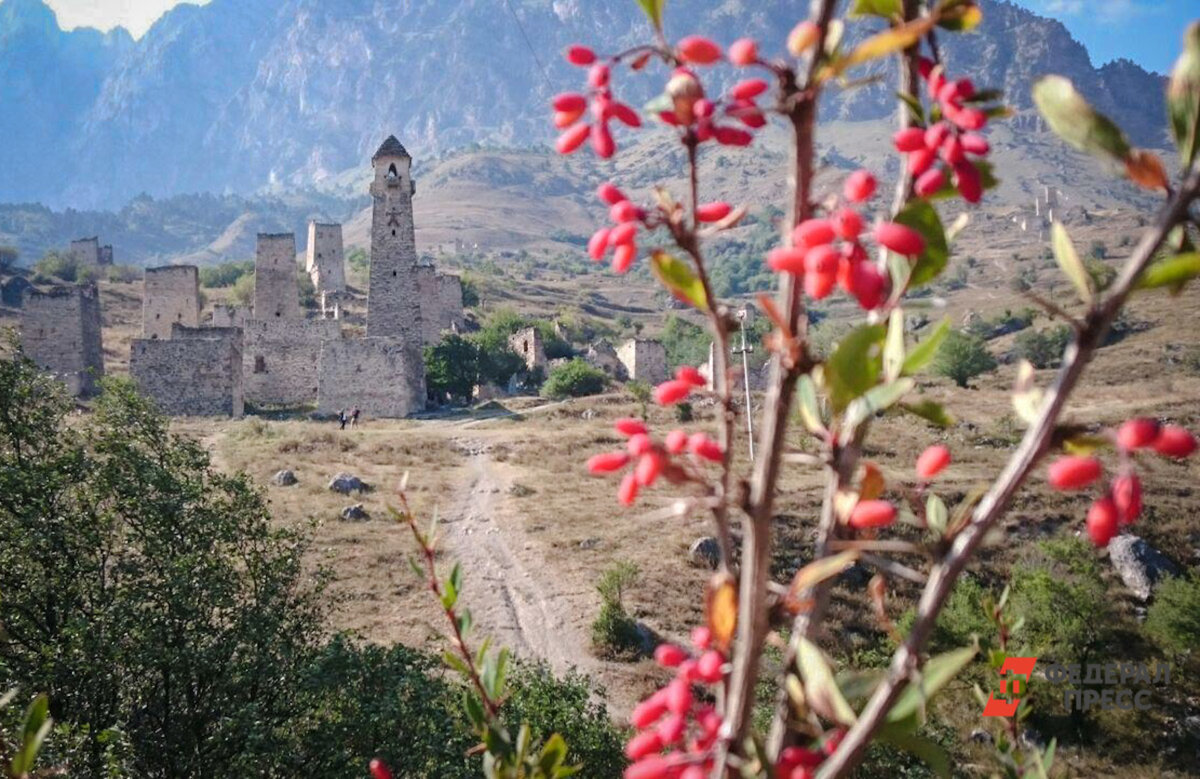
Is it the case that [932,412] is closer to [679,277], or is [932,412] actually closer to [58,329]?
[679,277]

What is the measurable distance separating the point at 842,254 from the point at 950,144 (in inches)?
7.8

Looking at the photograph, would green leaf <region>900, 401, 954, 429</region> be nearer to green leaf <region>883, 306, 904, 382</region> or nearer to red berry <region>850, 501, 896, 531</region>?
green leaf <region>883, 306, 904, 382</region>

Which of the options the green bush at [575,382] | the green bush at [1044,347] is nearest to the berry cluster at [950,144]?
the green bush at [575,382]

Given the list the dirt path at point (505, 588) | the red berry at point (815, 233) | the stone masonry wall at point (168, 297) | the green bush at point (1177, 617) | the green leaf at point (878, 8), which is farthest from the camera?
the stone masonry wall at point (168, 297)

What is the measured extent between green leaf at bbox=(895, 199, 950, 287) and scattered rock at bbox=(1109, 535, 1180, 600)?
1965 cm

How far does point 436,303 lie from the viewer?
1574 inches

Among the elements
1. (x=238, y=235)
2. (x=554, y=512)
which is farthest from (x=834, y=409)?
(x=238, y=235)

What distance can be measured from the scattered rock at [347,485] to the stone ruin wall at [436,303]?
49.4ft

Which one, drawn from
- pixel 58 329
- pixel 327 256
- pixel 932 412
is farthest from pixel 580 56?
pixel 327 256

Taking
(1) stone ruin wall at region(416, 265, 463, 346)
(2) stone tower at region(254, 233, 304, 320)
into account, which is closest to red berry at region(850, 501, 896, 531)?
(1) stone ruin wall at region(416, 265, 463, 346)

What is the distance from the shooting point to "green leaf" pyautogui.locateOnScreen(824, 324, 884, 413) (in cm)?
97

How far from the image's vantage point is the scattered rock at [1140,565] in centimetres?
1761

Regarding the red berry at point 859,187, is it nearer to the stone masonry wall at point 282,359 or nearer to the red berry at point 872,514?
the red berry at point 872,514

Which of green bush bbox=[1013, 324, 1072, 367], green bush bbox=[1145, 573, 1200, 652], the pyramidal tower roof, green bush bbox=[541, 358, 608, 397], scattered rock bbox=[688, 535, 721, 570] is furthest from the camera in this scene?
green bush bbox=[1013, 324, 1072, 367]
